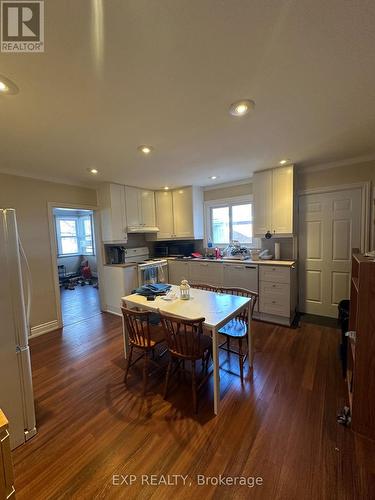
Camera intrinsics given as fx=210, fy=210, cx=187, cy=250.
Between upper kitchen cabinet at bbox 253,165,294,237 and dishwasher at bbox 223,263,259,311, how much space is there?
615mm

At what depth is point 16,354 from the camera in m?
1.49

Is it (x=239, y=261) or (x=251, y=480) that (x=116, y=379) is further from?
(x=239, y=261)

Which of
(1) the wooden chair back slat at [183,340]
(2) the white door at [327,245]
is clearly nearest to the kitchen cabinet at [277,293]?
(2) the white door at [327,245]

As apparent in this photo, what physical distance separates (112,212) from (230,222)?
2.31 m

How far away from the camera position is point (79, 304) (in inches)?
187

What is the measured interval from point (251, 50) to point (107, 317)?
13.2 ft

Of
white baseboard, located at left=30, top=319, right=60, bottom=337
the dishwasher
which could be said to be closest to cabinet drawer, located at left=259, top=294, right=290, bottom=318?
the dishwasher

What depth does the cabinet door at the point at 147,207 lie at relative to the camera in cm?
440

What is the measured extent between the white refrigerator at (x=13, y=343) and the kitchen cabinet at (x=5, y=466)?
0.77 metres

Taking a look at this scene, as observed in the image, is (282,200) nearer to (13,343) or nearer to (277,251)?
(277,251)

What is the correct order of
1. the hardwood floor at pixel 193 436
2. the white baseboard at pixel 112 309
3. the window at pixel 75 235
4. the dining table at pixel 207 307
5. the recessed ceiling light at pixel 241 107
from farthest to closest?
the window at pixel 75 235, the white baseboard at pixel 112 309, the dining table at pixel 207 307, the recessed ceiling light at pixel 241 107, the hardwood floor at pixel 193 436

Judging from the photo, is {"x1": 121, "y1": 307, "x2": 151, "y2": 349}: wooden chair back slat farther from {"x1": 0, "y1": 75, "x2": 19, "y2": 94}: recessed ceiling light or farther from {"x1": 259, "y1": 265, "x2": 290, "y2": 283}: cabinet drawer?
{"x1": 259, "y1": 265, "x2": 290, "y2": 283}: cabinet drawer

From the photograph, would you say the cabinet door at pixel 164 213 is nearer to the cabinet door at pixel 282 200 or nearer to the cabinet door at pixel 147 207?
the cabinet door at pixel 147 207

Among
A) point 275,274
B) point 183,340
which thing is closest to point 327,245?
point 275,274
